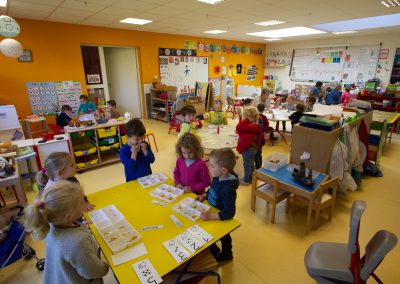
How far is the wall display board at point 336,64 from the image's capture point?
8.08 meters

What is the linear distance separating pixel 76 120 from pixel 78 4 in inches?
83.4

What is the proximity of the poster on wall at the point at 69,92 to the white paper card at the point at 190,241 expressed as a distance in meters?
5.86

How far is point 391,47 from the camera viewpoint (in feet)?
24.6

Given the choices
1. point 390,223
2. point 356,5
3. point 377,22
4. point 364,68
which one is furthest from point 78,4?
point 364,68

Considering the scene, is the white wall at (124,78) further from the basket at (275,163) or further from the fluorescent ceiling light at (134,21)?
the basket at (275,163)

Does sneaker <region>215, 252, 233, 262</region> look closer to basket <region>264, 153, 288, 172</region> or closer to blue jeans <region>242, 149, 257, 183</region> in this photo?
basket <region>264, 153, 288, 172</region>

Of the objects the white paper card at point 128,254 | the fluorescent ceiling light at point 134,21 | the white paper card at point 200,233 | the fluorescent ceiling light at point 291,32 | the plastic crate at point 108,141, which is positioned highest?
the fluorescent ceiling light at point 291,32

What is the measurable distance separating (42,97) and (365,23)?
9300 mm

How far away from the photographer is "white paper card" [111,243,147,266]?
1.27 metres

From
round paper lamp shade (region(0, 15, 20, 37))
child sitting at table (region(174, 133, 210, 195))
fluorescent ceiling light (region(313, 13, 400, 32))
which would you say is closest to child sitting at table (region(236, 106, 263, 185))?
child sitting at table (region(174, 133, 210, 195))

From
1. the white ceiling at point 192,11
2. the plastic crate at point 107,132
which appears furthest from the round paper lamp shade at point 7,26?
the plastic crate at point 107,132

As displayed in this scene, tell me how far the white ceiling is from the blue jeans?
2763 millimetres

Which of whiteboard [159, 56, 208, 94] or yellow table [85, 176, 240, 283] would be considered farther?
whiteboard [159, 56, 208, 94]

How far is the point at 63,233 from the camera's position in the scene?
1.10 meters
